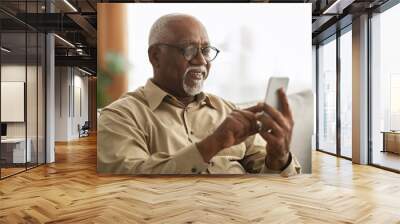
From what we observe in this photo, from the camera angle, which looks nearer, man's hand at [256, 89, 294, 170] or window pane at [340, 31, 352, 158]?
man's hand at [256, 89, 294, 170]

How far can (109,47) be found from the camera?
7020mm

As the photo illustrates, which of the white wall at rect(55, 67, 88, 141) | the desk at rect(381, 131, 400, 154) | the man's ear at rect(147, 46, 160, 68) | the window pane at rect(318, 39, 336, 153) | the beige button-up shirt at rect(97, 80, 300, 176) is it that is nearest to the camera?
the beige button-up shirt at rect(97, 80, 300, 176)

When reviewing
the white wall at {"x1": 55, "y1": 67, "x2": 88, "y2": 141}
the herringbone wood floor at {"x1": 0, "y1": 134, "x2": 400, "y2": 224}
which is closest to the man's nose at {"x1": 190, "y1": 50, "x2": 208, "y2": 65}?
the herringbone wood floor at {"x1": 0, "y1": 134, "x2": 400, "y2": 224}

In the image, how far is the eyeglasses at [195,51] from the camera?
6480mm

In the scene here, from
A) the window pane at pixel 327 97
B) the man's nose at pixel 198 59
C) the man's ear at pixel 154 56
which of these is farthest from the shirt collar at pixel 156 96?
the window pane at pixel 327 97

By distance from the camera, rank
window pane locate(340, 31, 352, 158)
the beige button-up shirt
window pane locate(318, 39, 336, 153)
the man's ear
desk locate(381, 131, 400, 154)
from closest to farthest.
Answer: the beige button-up shirt → the man's ear → desk locate(381, 131, 400, 154) → window pane locate(340, 31, 352, 158) → window pane locate(318, 39, 336, 153)

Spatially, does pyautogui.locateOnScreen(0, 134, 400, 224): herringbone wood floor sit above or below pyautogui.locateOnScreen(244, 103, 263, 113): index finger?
below

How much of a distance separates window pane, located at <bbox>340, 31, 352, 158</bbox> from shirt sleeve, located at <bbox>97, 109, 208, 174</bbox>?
4.43 m

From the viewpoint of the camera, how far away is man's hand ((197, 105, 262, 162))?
651 cm

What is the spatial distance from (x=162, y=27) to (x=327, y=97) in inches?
235

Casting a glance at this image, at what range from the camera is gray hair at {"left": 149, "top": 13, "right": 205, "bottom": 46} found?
674cm

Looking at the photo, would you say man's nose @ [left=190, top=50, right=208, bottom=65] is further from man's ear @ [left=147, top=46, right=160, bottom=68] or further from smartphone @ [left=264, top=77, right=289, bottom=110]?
smartphone @ [left=264, top=77, right=289, bottom=110]

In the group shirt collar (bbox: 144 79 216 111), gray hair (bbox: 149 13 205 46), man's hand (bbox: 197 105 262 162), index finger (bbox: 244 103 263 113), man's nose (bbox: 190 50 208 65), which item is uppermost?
gray hair (bbox: 149 13 205 46)

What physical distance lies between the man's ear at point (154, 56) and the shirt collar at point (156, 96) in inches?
11.2
